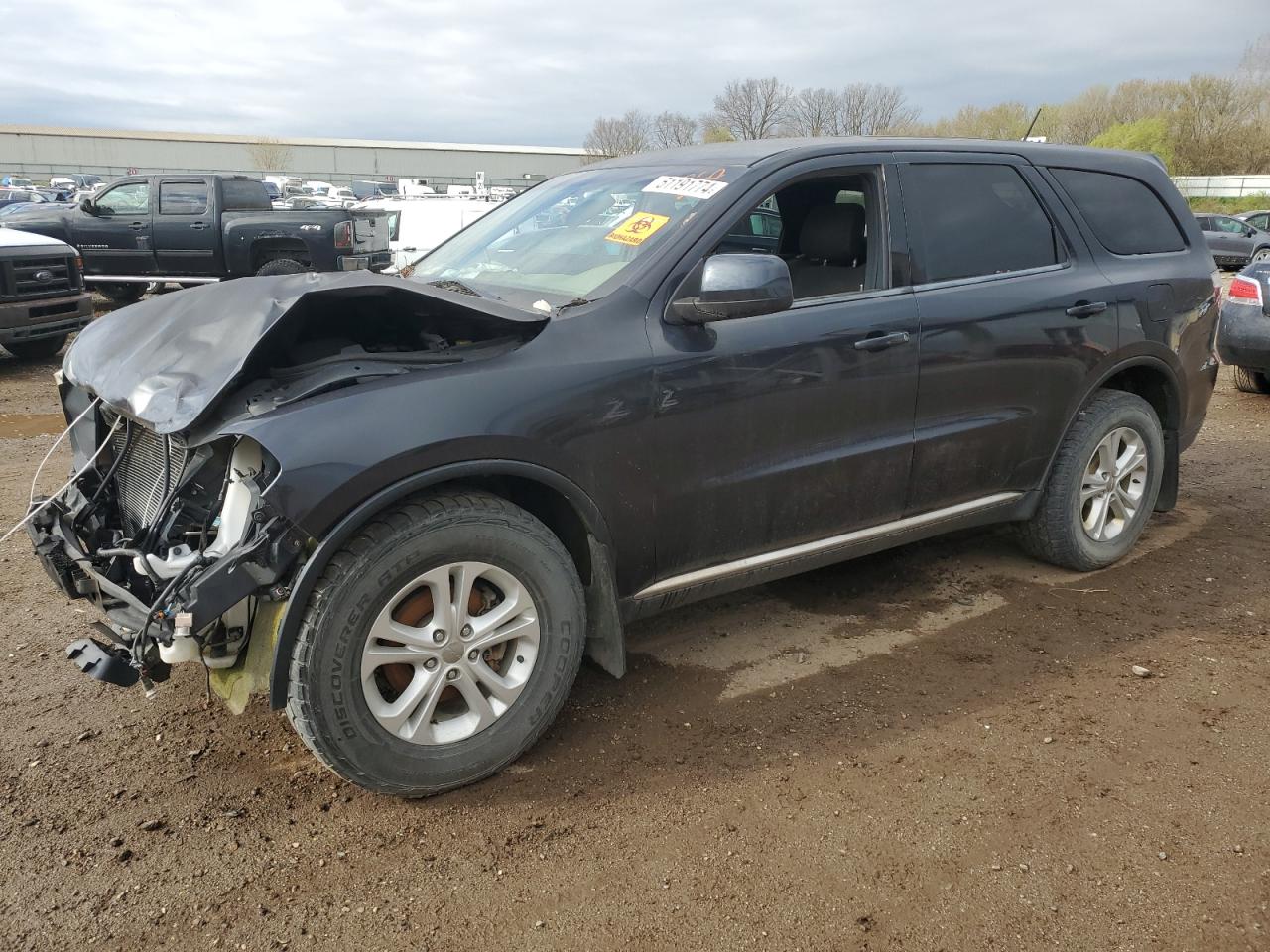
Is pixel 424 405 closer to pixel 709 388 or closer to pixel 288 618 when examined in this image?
pixel 288 618

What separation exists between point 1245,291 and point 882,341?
6566 millimetres

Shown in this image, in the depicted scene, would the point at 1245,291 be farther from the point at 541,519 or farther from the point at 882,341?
the point at 541,519

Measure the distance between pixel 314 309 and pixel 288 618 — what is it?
0.87 metres

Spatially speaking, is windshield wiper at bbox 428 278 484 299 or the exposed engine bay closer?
the exposed engine bay

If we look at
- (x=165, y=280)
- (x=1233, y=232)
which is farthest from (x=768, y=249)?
(x=1233, y=232)

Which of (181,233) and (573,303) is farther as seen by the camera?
(181,233)

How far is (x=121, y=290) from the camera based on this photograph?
1423cm

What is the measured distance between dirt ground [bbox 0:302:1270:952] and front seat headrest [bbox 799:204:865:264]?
1.52 meters

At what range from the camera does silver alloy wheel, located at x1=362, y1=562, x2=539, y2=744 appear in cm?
267

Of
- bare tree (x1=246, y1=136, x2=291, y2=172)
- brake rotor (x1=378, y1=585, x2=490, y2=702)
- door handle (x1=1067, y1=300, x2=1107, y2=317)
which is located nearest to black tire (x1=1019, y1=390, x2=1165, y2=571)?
door handle (x1=1067, y1=300, x2=1107, y2=317)

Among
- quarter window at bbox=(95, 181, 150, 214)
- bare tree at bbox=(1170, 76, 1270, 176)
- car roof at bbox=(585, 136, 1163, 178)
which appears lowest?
quarter window at bbox=(95, 181, 150, 214)

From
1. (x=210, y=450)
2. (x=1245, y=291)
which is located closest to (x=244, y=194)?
(x=1245, y=291)

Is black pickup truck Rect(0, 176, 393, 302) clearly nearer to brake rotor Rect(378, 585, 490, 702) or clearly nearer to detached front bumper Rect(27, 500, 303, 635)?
detached front bumper Rect(27, 500, 303, 635)

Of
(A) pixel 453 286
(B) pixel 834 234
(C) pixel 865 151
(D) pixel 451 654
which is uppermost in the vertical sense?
(C) pixel 865 151
